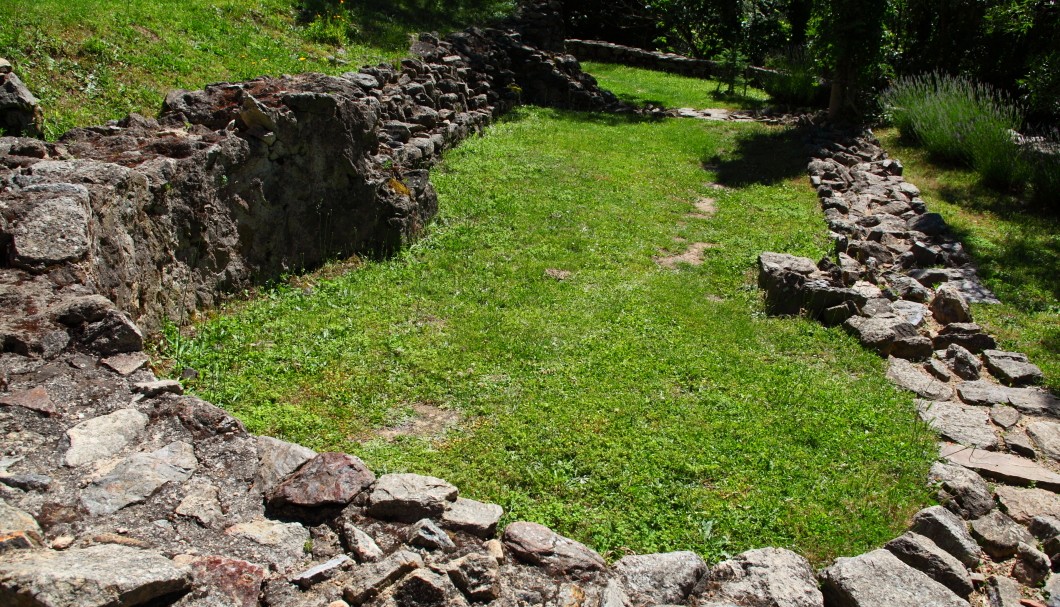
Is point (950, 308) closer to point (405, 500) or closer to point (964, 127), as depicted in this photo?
point (405, 500)

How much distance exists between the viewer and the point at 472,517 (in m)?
4.25

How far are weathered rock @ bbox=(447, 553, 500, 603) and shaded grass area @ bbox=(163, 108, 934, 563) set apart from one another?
0.96 metres

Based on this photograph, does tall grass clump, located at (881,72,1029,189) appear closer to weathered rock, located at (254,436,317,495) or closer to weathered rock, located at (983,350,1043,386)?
weathered rock, located at (983,350,1043,386)

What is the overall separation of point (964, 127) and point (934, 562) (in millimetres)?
9866

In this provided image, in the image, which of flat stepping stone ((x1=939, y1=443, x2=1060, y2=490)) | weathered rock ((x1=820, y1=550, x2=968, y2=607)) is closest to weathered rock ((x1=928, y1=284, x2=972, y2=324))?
flat stepping stone ((x1=939, y1=443, x2=1060, y2=490))

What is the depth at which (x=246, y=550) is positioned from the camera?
364 centimetres

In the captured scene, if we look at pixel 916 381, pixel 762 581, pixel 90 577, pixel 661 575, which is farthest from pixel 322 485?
pixel 916 381

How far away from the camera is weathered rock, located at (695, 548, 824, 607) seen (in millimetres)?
4023

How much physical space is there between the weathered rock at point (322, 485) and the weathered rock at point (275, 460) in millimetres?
70

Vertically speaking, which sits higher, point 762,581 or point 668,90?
point 668,90

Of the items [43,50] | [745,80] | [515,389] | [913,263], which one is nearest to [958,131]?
[913,263]

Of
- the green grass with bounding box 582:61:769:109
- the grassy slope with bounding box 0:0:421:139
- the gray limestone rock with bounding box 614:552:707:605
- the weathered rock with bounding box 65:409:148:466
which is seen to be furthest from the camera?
the green grass with bounding box 582:61:769:109

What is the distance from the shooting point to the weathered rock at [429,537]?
154 inches

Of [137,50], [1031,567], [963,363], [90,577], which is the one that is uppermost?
[137,50]
